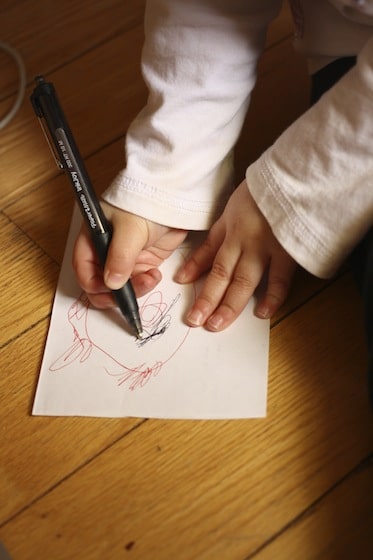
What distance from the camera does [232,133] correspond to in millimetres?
664

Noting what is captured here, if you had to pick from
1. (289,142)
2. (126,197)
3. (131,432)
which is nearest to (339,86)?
(289,142)

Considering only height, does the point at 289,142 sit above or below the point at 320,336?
above

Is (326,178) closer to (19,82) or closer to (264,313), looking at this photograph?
(264,313)

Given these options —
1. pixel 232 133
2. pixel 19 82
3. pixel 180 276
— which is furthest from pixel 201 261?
pixel 19 82

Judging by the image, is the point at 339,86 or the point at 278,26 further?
the point at 278,26

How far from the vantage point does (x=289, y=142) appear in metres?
0.57

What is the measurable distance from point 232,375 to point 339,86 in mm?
256

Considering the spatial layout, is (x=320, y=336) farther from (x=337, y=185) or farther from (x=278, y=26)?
(x=278, y=26)

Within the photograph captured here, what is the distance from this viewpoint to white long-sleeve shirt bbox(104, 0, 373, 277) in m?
0.54

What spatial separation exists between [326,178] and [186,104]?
17 cm

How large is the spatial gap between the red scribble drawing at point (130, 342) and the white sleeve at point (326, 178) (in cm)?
13

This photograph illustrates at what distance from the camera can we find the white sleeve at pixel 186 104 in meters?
0.62

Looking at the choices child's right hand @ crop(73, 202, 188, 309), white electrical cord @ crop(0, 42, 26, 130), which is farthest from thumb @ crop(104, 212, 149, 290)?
white electrical cord @ crop(0, 42, 26, 130)

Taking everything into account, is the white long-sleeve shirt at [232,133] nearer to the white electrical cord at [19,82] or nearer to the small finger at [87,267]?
the small finger at [87,267]
